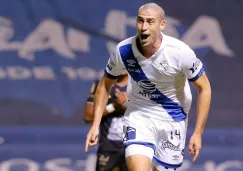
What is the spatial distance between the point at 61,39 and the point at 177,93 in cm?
297

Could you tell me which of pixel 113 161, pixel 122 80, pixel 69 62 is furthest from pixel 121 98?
pixel 69 62

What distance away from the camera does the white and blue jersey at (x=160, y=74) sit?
6648mm

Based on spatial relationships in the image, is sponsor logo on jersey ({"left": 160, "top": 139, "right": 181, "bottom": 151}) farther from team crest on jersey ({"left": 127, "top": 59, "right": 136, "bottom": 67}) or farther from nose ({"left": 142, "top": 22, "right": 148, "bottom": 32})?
nose ({"left": 142, "top": 22, "right": 148, "bottom": 32})

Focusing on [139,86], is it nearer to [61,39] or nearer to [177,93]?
[177,93]

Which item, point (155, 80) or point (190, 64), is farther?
point (155, 80)

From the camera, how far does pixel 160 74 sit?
6.74 m

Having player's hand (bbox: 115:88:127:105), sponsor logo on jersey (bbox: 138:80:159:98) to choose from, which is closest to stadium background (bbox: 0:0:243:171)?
player's hand (bbox: 115:88:127:105)

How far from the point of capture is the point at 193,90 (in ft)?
32.0

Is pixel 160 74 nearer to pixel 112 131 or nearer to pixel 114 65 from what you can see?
pixel 114 65

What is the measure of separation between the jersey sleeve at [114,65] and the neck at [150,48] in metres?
0.19

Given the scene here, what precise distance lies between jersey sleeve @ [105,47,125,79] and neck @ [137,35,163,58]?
19cm

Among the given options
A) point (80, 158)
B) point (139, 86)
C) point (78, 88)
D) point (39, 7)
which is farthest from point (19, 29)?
point (139, 86)

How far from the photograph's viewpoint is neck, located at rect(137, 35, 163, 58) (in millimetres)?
6648

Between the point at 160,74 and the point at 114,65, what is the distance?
1.23 feet
